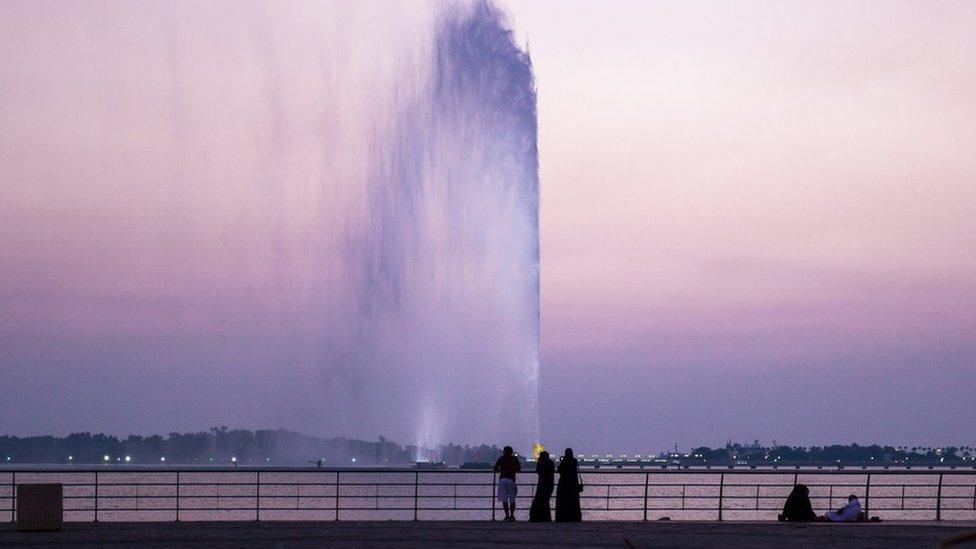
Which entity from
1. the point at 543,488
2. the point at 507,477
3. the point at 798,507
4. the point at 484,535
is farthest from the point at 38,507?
the point at 798,507

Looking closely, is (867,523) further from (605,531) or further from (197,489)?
(197,489)

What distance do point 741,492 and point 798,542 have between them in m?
173

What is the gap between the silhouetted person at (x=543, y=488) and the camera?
31078 millimetres

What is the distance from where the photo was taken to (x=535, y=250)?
49.7 metres

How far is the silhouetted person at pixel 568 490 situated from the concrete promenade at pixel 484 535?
2.75 feet

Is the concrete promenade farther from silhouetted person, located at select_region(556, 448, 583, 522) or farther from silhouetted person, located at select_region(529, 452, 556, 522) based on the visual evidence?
silhouetted person, located at select_region(556, 448, 583, 522)

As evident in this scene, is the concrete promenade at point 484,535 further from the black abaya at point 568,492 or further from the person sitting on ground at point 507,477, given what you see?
the person sitting on ground at point 507,477

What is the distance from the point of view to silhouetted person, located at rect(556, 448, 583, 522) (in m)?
30.5

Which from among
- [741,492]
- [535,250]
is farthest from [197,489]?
[535,250]

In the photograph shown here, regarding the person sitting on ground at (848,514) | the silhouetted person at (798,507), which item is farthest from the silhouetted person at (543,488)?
the person sitting on ground at (848,514)

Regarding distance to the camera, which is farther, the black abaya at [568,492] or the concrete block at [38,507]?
the black abaya at [568,492]

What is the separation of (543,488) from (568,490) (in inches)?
25.2

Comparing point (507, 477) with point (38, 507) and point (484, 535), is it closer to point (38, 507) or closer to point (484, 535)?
point (484, 535)

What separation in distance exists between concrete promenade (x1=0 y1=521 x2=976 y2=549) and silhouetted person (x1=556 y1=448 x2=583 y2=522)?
0.84 metres
